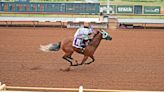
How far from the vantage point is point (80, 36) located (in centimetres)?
1469

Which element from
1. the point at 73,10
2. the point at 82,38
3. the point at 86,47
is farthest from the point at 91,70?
the point at 73,10

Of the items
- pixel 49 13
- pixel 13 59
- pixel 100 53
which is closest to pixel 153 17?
pixel 49 13

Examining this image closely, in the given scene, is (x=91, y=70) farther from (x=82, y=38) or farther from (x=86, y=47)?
(x=82, y=38)

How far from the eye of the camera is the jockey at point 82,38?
48.0ft

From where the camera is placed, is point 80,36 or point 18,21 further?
point 18,21

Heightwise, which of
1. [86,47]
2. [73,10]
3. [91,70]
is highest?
[86,47]

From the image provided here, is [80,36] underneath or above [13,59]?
above

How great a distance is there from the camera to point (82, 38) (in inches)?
579

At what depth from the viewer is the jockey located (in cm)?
1463

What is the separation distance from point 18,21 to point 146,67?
35354mm

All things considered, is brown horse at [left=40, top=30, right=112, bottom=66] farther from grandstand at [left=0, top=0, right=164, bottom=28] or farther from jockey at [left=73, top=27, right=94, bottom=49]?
grandstand at [left=0, top=0, right=164, bottom=28]

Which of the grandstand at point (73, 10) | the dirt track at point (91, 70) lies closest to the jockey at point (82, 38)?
the dirt track at point (91, 70)

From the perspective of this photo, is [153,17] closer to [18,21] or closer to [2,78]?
[18,21]

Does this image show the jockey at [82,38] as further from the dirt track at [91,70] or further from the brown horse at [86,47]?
the dirt track at [91,70]
